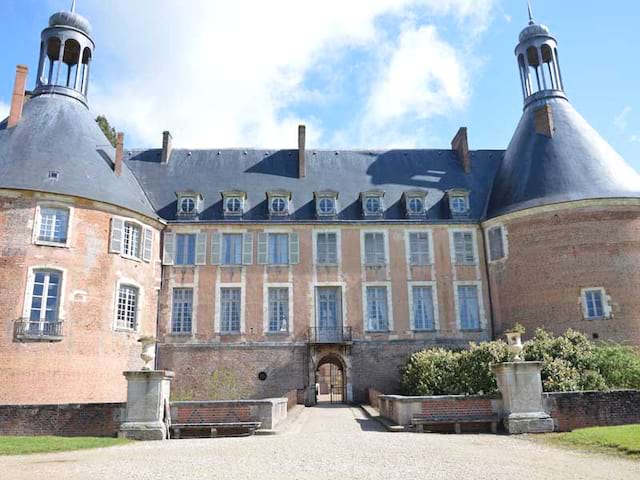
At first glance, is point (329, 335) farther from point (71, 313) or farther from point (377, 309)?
point (71, 313)

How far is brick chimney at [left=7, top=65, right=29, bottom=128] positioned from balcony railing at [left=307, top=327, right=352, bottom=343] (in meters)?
13.3

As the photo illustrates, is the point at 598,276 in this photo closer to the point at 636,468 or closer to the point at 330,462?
the point at 636,468

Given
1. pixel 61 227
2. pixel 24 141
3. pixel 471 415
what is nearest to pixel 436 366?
pixel 471 415

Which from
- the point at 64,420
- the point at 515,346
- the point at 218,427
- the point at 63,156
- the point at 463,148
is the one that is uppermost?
the point at 463,148

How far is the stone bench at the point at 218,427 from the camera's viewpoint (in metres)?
12.1

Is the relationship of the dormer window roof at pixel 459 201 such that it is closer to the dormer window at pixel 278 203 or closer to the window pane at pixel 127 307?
the dormer window at pixel 278 203

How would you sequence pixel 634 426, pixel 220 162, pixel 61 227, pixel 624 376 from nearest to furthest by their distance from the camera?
pixel 634 426
pixel 624 376
pixel 61 227
pixel 220 162

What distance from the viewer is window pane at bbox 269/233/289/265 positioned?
21297 millimetres

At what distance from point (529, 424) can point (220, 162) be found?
17.4 meters

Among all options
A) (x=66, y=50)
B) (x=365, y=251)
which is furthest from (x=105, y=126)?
(x=365, y=251)

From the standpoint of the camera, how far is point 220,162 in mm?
24578

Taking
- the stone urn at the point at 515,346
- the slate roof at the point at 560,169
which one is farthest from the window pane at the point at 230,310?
the stone urn at the point at 515,346

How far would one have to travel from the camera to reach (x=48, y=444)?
10.4 meters

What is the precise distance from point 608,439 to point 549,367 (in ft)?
15.7
